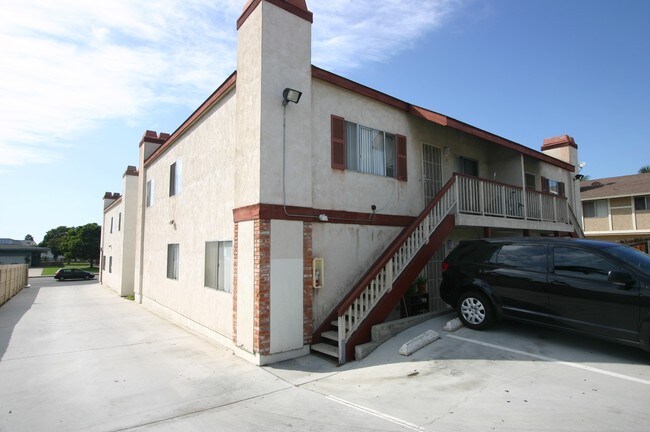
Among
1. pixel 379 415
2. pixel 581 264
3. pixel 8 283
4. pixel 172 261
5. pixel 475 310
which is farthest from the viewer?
pixel 8 283

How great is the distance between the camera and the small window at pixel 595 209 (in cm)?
2666

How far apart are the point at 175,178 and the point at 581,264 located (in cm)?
1211

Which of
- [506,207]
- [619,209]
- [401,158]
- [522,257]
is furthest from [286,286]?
[619,209]

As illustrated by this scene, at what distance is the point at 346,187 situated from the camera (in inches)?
344

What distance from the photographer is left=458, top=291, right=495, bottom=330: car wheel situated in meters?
7.19

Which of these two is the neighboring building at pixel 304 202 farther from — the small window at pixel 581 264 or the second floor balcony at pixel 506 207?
the small window at pixel 581 264

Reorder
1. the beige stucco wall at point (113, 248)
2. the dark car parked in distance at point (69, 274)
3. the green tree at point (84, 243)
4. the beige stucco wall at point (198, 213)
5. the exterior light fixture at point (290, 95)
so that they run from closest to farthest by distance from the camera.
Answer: the exterior light fixture at point (290, 95), the beige stucco wall at point (198, 213), the beige stucco wall at point (113, 248), the dark car parked in distance at point (69, 274), the green tree at point (84, 243)

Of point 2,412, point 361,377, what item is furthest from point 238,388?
point 2,412

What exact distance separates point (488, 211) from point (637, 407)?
6751 millimetres

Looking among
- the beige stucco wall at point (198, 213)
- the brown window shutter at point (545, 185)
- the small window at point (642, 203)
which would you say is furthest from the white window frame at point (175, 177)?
the small window at point (642, 203)

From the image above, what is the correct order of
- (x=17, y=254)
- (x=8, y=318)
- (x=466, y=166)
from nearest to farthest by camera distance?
(x=466, y=166), (x=8, y=318), (x=17, y=254)

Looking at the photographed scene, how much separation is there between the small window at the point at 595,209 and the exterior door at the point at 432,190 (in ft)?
73.5

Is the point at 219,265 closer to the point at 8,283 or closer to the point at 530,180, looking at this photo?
the point at 530,180

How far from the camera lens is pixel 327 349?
718cm
